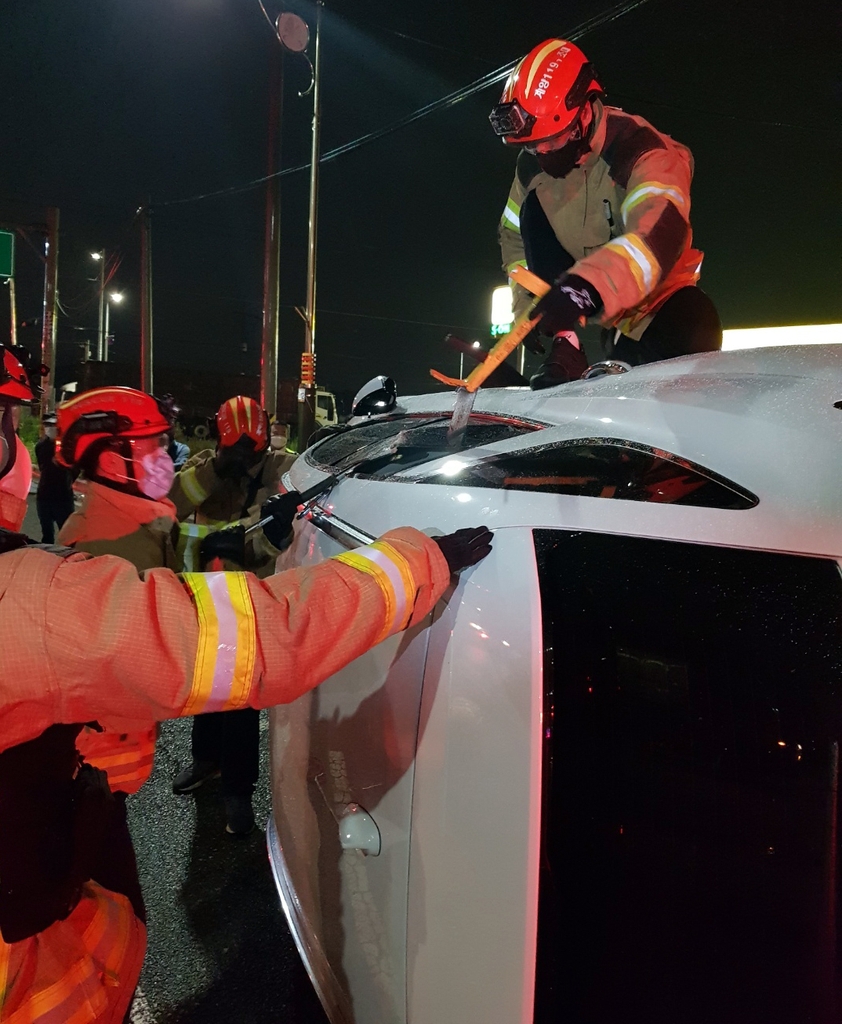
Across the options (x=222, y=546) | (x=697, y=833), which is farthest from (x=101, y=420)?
(x=697, y=833)

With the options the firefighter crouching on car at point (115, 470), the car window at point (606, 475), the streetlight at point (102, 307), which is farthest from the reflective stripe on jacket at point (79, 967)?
the streetlight at point (102, 307)

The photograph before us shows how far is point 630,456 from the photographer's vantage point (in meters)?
1.37

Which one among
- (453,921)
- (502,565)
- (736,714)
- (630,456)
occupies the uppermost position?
(630,456)

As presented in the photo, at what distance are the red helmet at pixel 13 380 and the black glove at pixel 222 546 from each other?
1.24 m

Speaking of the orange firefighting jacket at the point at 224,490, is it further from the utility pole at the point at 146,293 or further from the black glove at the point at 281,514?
the utility pole at the point at 146,293

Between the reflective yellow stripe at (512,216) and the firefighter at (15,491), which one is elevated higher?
the reflective yellow stripe at (512,216)

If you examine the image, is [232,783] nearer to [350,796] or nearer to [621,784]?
[350,796]

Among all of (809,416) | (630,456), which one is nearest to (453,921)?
(630,456)

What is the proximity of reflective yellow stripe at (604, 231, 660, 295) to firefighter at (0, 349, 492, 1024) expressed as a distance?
1.10m

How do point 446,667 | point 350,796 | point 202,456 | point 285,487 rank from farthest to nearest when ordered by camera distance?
1. point 202,456
2. point 285,487
3. point 350,796
4. point 446,667

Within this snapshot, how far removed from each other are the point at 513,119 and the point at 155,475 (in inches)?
69.0

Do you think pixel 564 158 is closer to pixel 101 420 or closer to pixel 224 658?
pixel 101 420

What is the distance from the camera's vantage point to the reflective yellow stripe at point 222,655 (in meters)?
1.04

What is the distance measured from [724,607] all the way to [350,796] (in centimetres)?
86
